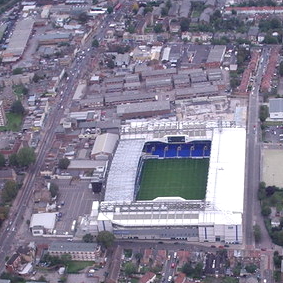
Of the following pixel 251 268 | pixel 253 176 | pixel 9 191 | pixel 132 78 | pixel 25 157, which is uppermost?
pixel 132 78

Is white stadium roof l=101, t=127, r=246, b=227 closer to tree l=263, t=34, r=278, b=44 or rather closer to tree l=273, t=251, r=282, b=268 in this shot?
tree l=273, t=251, r=282, b=268

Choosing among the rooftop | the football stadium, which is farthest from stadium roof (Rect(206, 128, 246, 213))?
the rooftop

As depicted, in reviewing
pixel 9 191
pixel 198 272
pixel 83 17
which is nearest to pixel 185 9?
pixel 83 17

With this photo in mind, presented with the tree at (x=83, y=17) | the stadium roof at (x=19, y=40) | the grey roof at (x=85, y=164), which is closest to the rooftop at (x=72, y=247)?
the grey roof at (x=85, y=164)

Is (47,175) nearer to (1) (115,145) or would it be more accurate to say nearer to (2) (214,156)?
(1) (115,145)

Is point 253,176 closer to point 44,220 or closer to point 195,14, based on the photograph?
point 44,220

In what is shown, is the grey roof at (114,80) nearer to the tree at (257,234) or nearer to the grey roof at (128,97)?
the grey roof at (128,97)

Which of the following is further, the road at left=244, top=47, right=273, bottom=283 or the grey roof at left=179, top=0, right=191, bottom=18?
the grey roof at left=179, top=0, right=191, bottom=18
